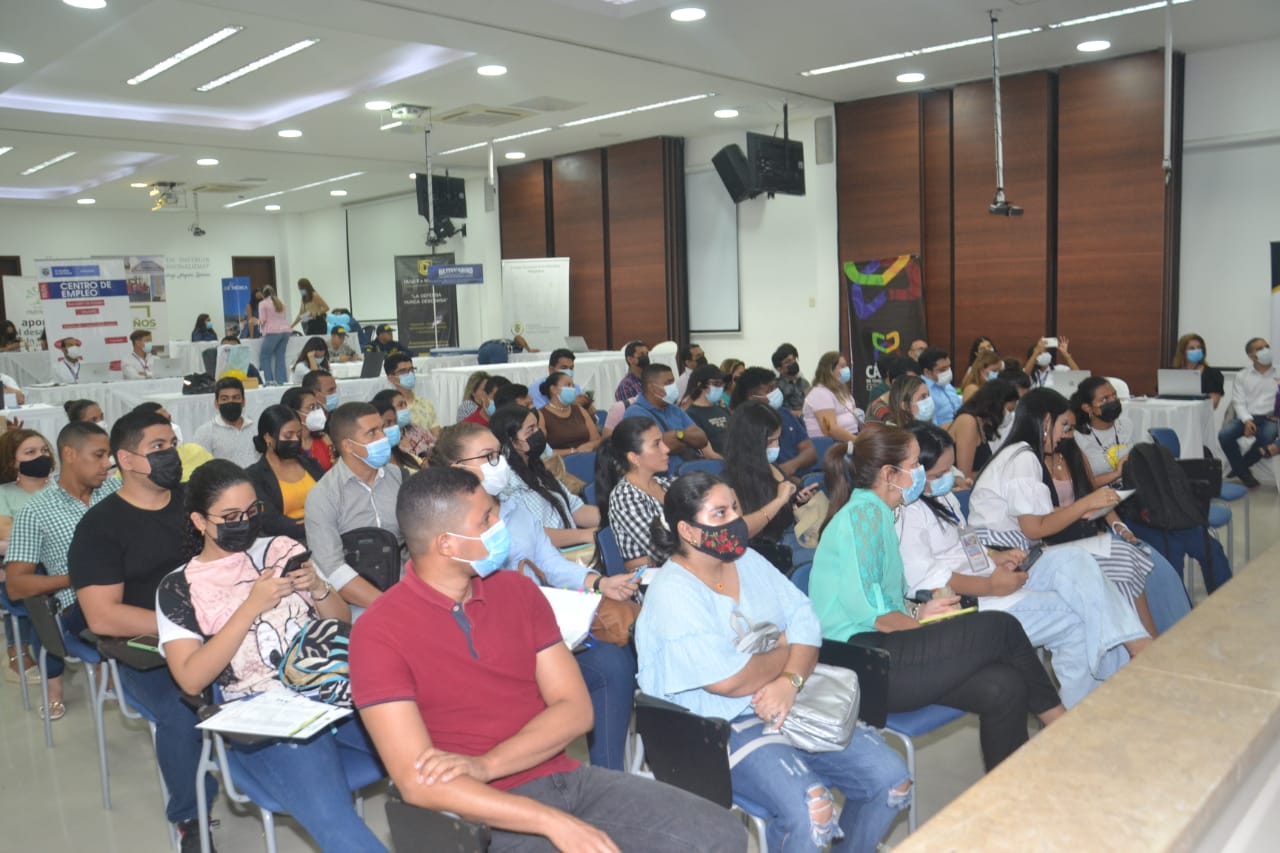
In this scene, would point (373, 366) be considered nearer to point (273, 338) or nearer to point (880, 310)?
point (273, 338)

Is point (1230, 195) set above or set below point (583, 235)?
below

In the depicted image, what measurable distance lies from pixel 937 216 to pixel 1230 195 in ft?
9.10

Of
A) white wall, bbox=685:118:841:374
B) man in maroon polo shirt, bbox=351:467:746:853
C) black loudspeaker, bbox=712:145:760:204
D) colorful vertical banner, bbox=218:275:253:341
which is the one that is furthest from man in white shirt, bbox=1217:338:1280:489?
colorful vertical banner, bbox=218:275:253:341

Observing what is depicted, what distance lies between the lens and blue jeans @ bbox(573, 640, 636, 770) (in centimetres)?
327

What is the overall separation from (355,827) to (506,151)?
1246 centimetres

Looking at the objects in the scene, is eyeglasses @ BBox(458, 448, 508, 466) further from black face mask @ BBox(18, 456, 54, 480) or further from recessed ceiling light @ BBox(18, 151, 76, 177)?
recessed ceiling light @ BBox(18, 151, 76, 177)

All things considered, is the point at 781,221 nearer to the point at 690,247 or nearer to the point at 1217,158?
the point at 690,247

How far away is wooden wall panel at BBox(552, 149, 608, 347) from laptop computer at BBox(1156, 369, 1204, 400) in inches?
305

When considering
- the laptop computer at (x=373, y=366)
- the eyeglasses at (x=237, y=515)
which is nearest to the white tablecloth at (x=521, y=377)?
the laptop computer at (x=373, y=366)

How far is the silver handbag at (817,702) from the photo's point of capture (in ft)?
8.50

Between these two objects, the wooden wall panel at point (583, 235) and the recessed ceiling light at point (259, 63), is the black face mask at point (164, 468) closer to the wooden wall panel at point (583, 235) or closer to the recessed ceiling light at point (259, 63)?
the recessed ceiling light at point (259, 63)

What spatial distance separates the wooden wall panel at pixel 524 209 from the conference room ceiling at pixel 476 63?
3.35 ft

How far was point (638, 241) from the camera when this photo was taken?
44.9 feet

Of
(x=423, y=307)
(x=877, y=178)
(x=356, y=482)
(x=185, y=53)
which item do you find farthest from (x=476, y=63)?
(x=423, y=307)
